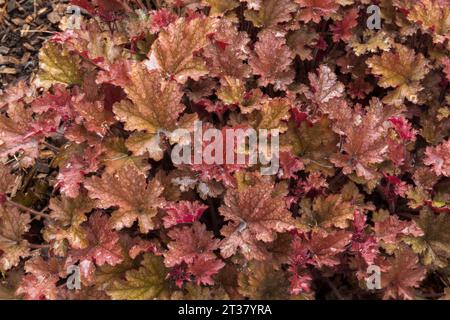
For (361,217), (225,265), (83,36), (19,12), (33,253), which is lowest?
(33,253)

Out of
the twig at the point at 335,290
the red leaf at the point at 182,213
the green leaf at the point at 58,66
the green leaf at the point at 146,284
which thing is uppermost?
the green leaf at the point at 58,66

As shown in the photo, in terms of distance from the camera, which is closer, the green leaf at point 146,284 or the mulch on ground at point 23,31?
the green leaf at point 146,284

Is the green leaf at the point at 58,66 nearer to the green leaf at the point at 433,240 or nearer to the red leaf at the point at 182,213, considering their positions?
the red leaf at the point at 182,213

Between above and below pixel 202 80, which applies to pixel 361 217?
below

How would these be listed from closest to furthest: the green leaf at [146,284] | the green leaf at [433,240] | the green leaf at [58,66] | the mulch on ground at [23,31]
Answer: the green leaf at [146,284] → the green leaf at [433,240] → the green leaf at [58,66] → the mulch on ground at [23,31]

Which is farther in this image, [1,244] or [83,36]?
[83,36]

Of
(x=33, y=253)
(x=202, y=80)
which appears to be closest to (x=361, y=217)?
(x=202, y=80)

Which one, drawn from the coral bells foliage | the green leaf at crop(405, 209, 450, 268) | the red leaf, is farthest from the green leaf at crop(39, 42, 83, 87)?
the green leaf at crop(405, 209, 450, 268)

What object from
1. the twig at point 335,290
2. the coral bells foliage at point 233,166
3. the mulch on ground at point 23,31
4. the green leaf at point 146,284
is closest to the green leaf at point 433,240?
the coral bells foliage at point 233,166

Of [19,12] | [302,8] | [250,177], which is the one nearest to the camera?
[250,177]

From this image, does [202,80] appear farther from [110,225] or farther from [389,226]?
[389,226]
